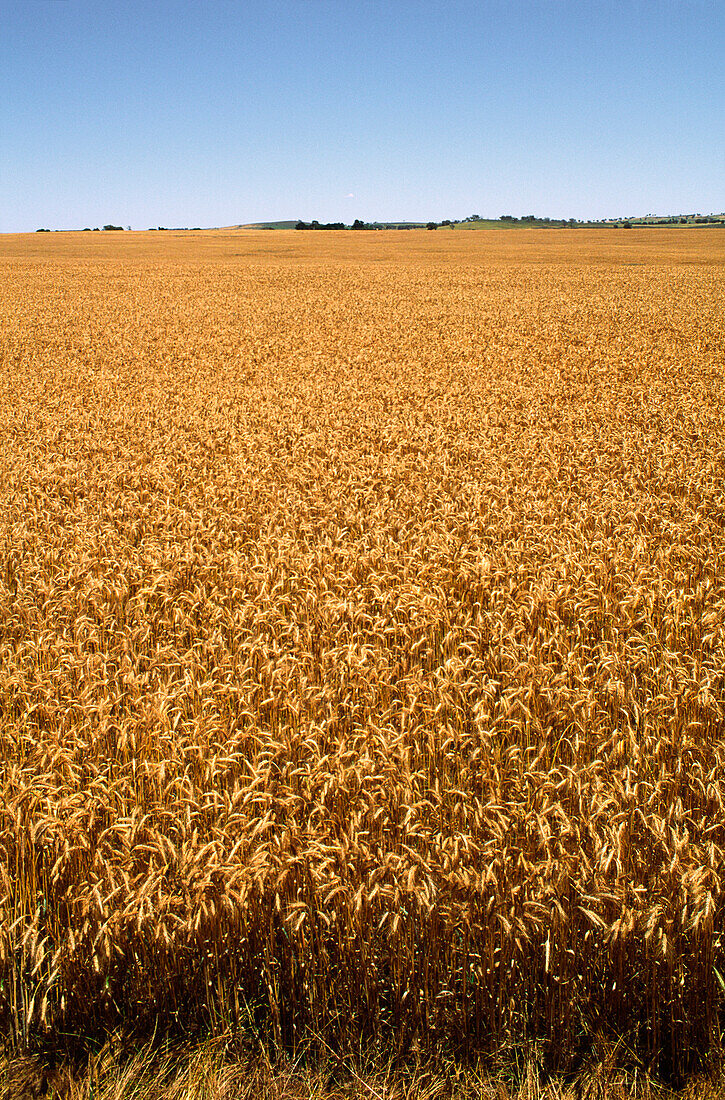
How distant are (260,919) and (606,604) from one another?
322 centimetres

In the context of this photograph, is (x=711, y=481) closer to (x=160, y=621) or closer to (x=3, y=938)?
(x=160, y=621)

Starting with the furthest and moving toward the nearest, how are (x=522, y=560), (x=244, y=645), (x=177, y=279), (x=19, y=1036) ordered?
(x=177, y=279) < (x=522, y=560) < (x=244, y=645) < (x=19, y=1036)

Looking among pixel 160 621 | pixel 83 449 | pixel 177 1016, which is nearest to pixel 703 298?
pixel 83 449

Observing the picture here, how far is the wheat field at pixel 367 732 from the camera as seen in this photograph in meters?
2.49

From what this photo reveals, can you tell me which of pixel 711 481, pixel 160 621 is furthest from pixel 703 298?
pixel 160 621

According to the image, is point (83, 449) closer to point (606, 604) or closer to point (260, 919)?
point (606, 604)

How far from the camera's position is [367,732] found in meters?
3.47

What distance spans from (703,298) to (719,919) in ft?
105

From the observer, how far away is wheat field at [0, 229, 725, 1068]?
98.1 inches

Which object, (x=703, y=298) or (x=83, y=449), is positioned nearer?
(x=83, y=449)

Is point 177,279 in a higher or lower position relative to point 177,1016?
higher

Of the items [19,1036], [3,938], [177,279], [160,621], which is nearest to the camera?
[19,1036]

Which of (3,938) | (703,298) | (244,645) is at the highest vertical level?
(703,298)

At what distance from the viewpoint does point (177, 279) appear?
40.5 m
